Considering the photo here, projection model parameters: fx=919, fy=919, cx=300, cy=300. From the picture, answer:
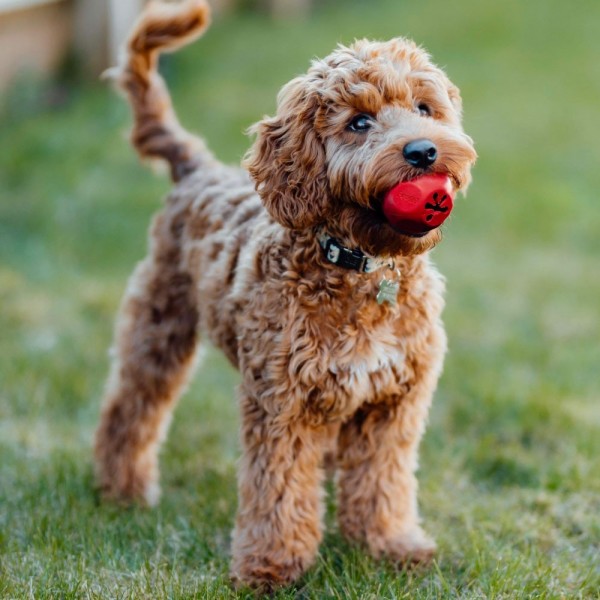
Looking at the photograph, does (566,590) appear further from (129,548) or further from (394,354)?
(129,548)

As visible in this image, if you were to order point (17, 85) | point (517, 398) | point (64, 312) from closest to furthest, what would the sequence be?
point (517, 398) → point (64, 312) → point (17, 85)

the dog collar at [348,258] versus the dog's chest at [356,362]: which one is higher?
the dog collar at [348,258]

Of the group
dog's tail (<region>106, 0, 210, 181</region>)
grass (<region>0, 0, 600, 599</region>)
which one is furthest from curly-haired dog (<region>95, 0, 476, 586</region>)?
dog's tail (<region>106, 0, 210, 181</region>)

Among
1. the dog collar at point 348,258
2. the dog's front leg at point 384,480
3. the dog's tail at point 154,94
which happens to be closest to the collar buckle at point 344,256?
the dog collar at point 348,258

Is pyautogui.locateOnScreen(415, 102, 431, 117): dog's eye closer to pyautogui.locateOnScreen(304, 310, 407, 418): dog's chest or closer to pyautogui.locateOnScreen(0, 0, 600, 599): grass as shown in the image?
pyautogui.locateOnScreen(304, 310, 407, 418): dog's chest

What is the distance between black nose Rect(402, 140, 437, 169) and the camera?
3223mm

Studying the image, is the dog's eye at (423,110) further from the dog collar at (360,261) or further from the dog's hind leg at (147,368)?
the dog's hind leg at (147,368)

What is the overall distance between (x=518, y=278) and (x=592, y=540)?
4510 mm

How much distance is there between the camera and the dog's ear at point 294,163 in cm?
350

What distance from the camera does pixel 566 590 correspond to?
12.0ft

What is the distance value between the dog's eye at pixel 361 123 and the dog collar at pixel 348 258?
1.42ft

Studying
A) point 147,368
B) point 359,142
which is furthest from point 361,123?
point 147,368

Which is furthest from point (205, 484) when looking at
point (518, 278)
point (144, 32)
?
point (518, 278)

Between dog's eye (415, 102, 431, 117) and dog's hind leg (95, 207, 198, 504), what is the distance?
1.61 meters
